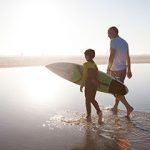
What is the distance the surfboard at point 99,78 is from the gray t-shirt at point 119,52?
1.21ft

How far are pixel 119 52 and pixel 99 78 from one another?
37.6 inches

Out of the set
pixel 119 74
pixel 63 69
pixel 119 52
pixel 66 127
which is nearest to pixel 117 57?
pixel 119 52

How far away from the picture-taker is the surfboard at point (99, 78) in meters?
9.59

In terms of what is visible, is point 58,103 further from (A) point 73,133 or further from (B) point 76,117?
(A) point 73,133

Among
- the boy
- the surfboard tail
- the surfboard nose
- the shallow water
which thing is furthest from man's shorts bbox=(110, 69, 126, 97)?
the surfboard nose

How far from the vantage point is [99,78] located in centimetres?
986

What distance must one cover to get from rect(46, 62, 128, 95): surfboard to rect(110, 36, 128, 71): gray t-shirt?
369mm

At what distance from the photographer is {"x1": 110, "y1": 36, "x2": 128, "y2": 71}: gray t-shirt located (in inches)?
374

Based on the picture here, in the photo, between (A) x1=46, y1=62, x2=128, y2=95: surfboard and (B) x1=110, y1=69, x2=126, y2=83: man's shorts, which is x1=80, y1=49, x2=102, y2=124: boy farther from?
(B) x1=110, y1=69, x2=126, y2=83: man's shorts

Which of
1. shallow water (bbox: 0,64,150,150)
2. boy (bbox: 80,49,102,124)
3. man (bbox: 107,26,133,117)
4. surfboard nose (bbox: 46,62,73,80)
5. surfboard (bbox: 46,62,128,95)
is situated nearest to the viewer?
shallow water (bbox: 0,64,150,150)

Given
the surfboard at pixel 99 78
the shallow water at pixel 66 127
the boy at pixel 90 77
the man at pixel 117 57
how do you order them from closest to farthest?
the shallow water at pixel 66 127 < the boy at pixel 90 77 < the man at pixel 117 57 < the surfboard at pixel 99 78

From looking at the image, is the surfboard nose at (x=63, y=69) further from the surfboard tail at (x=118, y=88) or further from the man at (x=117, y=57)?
the surfboard tail at (x=118, y=88)

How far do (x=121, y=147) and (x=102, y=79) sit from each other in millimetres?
3571

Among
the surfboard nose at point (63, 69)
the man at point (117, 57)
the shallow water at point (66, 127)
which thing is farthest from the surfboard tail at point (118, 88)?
the surfboard nose at point (63, 69)
